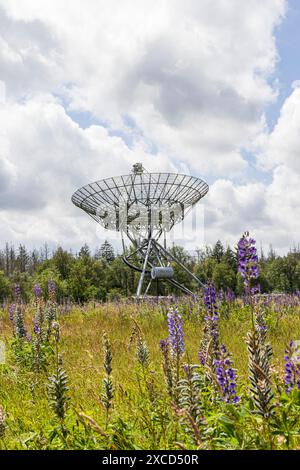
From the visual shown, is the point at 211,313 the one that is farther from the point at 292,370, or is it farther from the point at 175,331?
the point at 292,370

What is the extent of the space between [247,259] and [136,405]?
2.05 m

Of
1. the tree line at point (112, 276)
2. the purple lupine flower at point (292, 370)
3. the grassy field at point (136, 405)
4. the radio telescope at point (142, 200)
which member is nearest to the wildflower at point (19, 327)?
the grassy field at point (136, 405)

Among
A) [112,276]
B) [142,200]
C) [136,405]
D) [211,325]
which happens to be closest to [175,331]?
[211,325]

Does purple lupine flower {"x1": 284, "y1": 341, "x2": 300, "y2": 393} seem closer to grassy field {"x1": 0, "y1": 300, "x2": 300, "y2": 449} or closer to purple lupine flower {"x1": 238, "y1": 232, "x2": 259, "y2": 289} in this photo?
grassy field {"x1": 0, "y1": 300, "x2": 300, "y2": 449}

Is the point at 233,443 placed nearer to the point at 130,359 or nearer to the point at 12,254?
the point at 130,359

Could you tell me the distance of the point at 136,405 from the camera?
12.3 feet

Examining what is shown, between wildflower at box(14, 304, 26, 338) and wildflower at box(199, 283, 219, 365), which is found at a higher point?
wildflower at box(199, 283, 219, 365)

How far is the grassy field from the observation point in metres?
2.48

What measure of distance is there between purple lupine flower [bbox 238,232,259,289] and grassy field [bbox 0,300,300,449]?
70 cm

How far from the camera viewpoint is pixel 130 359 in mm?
6297

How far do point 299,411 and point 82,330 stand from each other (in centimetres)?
866

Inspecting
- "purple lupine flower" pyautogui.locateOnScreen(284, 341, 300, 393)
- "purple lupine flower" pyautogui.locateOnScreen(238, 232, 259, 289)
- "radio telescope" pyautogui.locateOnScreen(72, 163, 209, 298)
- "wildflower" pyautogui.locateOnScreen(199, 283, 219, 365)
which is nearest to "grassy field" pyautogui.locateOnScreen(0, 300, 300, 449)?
"purple lupine flower" pyautogui.locateOnScreen(284, 341, 300, 393)

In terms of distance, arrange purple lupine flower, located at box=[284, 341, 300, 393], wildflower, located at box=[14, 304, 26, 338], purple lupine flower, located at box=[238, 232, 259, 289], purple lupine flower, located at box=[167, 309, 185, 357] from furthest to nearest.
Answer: wildflower, located at box=[14, 304, 26, 338], purple lupine flower, located at box=[167, 309, 185, 357], purple lupine flower, located at box=[284, 341, 300, 393], purple lupine flower, located at box=[238, 232, 259, 289]
